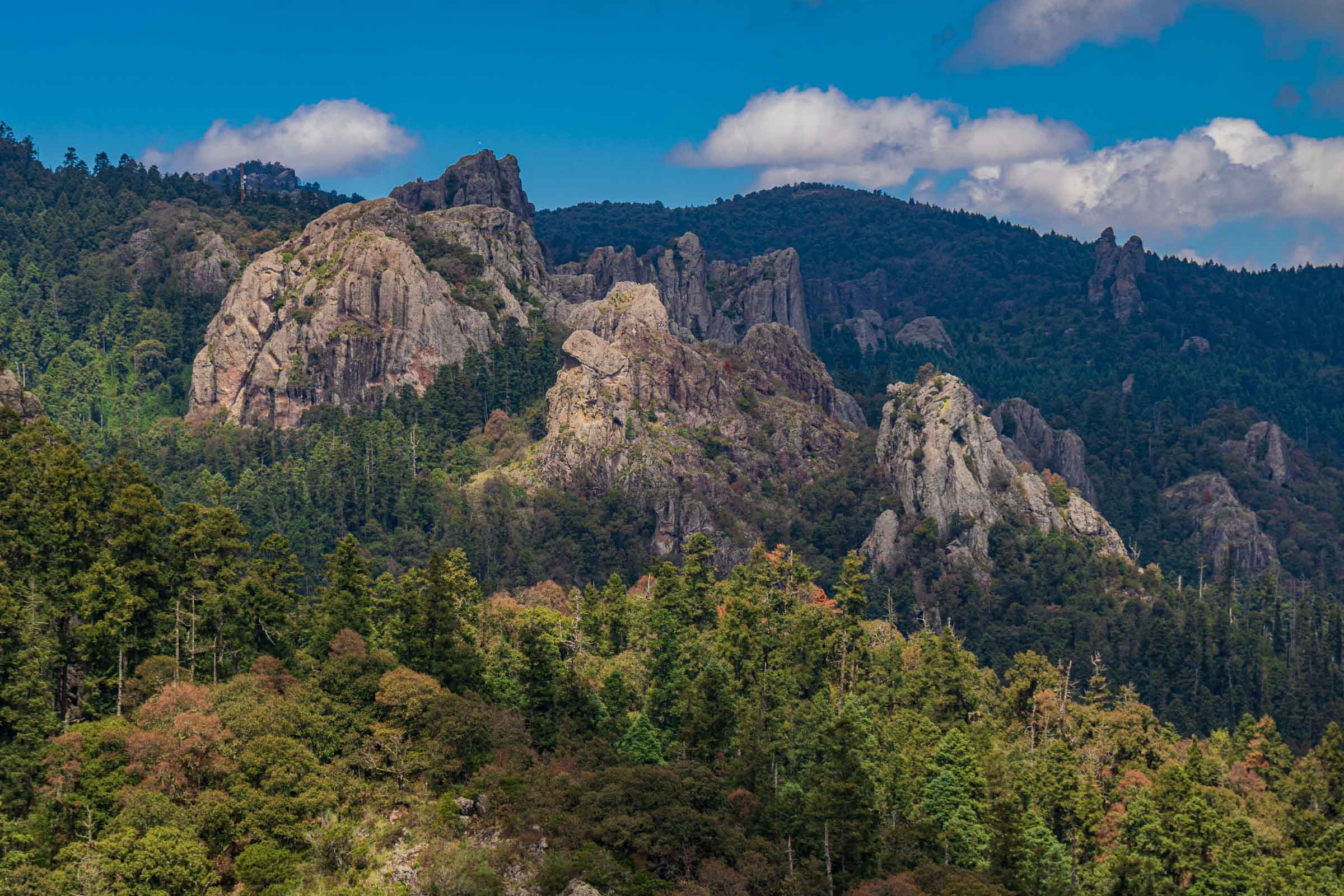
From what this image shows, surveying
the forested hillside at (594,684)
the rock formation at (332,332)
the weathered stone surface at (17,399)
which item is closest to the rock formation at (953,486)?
the forested hillside at (594,684)

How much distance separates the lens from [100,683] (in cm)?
7288

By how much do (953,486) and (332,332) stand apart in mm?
86153

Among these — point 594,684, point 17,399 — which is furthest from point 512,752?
point 17,399

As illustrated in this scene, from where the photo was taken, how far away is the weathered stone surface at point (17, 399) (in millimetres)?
93312

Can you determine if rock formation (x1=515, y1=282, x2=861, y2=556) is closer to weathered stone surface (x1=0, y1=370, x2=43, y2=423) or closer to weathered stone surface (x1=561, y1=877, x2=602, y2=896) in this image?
weathered stone surface (x1=0, y1=370, x2=43, y2=423)

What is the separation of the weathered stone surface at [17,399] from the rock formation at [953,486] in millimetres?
102231

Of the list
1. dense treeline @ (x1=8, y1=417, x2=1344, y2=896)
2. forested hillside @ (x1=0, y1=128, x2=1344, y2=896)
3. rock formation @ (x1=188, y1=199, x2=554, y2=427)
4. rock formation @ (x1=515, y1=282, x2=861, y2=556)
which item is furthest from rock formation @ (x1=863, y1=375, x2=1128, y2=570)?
dense treeline @ (x1=8, y1=417, x2=1344, y2=896)

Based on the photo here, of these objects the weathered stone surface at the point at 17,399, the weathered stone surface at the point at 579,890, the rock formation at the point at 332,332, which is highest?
the rock formation at the point at 332,332

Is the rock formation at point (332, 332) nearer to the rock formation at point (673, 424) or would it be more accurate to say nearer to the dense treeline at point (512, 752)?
the rock formation at point (673, 424)

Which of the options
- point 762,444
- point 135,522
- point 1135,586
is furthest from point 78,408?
point 1135,586

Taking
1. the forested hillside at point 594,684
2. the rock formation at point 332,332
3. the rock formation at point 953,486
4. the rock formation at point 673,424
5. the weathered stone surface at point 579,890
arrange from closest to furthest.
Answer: the weathered stone surface at point 579,890, the forested hillside at point 594,684, the rock formation at point 673,424, the rock formation at point 953,486, the rock formation at point 332,332

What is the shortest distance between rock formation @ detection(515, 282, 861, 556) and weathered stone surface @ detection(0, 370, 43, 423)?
74840 millimetres

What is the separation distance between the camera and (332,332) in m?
179

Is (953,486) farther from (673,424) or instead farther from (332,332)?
(332,332)
